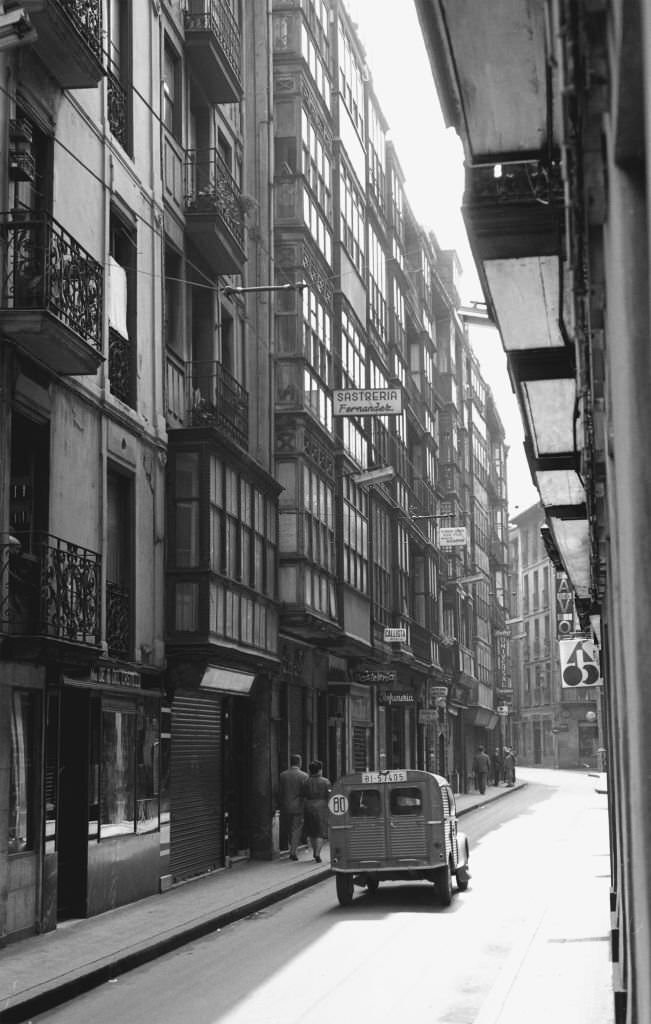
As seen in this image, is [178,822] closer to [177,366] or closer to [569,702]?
[177,366]

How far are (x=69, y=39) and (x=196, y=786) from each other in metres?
12.4

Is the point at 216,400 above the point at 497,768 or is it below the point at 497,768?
above

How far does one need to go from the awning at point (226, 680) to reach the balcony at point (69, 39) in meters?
9.27

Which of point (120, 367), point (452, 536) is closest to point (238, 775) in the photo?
point (120, 367)

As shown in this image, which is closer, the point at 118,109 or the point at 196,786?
the point at 118,109

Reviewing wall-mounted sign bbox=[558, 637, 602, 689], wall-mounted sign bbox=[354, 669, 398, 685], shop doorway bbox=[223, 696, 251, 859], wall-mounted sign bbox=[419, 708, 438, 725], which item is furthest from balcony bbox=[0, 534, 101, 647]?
wall-mounted sign bbox=[419, 708, 438, 725]

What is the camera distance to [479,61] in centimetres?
545

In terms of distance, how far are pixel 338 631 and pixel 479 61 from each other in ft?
88.2

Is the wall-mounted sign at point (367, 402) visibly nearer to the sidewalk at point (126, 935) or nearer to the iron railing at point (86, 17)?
the sidewalk at point (126, 935)

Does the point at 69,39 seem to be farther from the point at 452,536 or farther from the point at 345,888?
the point at 452,536

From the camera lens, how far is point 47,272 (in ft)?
52.5

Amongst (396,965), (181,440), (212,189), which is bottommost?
(396,965)

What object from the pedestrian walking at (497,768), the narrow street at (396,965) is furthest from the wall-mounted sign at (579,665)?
the pedestrian walking at (497,768)

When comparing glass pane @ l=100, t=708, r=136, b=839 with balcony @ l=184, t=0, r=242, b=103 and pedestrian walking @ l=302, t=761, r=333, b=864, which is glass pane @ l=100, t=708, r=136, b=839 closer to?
pedestrian walking @ l=302, t=761, r=333, b=864
